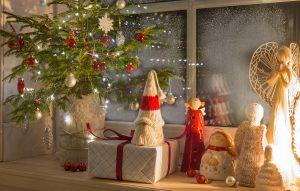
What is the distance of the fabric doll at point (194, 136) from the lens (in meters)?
1.99

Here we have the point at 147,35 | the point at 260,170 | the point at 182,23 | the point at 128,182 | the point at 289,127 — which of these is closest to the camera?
the point at 260,170

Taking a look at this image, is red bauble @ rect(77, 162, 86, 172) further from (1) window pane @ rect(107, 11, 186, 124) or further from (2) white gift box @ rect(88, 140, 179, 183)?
(1) window pane @ rect(107, 11, 186, 124)

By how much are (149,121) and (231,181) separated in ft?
1.42

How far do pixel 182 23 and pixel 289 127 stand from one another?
36.2 inches

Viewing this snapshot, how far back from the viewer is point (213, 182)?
1.80m

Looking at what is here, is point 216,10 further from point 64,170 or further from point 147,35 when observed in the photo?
point 64,170

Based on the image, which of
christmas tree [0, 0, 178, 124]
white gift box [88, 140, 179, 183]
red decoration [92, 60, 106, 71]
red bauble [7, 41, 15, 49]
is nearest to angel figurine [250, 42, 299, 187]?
white gift box [88, 140, 179, 183]

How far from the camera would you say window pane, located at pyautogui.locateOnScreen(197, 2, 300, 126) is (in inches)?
81.0

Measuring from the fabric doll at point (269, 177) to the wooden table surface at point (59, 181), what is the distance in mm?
129

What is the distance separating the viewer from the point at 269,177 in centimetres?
154

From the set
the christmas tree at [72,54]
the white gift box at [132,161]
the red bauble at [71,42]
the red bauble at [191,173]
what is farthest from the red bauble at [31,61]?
the red bauble at [191,173]

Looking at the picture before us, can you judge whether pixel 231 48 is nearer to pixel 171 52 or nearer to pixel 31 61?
pixel 171 52

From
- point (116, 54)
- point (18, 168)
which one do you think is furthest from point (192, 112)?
point (18, 168)

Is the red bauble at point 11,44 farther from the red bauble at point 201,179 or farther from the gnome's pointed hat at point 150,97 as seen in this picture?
the red bauble at point 201,179
